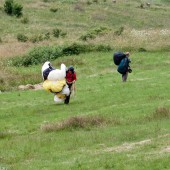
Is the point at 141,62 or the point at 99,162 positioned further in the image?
the point at 141,62

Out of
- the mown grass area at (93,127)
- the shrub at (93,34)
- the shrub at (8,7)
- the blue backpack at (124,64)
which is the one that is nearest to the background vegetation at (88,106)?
the mown grass area at (93,127)

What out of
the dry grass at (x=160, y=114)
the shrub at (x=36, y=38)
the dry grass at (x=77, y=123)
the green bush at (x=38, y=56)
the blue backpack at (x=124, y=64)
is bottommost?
the shrub at (x=36, y=38)

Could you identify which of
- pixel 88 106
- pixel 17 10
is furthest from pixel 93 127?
pixel 17 10

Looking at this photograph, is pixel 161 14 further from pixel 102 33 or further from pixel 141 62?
pixel 141 62

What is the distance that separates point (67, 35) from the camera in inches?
2717

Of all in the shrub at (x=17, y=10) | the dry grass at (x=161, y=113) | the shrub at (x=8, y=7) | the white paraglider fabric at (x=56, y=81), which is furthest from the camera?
the shrub at (x=8, y=7)

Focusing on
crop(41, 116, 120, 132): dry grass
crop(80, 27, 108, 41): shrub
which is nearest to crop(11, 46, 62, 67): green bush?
crop(80, 27, 108, 41): shrub

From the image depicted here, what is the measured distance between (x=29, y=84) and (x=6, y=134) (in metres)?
17.4

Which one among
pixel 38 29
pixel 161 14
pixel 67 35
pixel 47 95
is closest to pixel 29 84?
pixel 47 95

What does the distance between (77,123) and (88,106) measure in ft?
18.4

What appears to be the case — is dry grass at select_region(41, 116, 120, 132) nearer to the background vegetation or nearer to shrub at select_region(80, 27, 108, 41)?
the background vegetation

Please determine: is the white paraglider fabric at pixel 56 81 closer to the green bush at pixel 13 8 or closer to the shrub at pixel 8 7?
the green bush at pixel 13 8

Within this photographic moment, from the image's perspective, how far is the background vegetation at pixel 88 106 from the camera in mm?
18828

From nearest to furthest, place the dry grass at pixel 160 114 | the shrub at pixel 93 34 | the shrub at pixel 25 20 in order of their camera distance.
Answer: the dry grass at pixel 160 114, the shrub at pixel 93 34, the shrub at pixel 25 20
